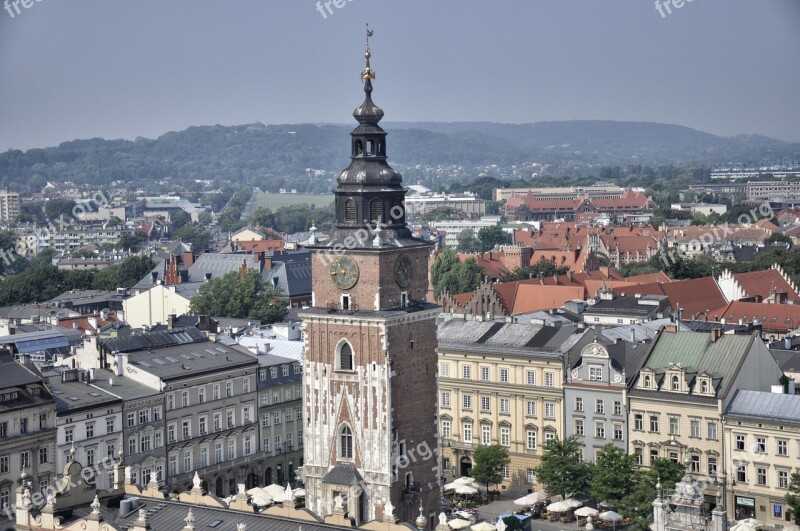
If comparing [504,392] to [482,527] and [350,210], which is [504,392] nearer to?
[482,527]

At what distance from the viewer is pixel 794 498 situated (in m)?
67.2

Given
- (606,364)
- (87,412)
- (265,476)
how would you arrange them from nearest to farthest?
(87,412) < (606,364) < (265,476)

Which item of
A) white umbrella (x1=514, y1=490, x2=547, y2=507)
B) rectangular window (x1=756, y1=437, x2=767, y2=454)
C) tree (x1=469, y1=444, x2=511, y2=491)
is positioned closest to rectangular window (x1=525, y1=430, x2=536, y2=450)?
tree (x1=469, y1=444, x2=511, y2=491)

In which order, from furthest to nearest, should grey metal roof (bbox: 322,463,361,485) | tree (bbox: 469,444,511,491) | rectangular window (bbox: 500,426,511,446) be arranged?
rectangular window (bbox: 500,426,511,446), tree (bbox: 469,444,511,491), grey metal roof (bbox: 322,463,361,485)

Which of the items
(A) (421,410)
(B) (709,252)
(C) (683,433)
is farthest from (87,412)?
(B) (709,252)

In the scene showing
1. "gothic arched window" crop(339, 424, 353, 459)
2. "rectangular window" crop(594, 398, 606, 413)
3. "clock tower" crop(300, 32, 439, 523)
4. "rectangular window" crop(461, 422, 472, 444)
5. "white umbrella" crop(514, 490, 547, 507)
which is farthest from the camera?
"rectangular window" crop(461, 422, 472, 444)

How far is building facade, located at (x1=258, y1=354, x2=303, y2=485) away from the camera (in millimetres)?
86312

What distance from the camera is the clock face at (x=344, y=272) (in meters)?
60.4

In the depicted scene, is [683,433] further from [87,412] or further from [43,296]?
[43,296]

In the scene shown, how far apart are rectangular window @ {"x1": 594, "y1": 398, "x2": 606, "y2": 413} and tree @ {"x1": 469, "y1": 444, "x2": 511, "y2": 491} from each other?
6023mm

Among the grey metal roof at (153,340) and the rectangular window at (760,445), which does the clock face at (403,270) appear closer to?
the rectangular window at (760,445)

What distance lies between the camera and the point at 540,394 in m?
82.9

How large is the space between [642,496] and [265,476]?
85.5ft

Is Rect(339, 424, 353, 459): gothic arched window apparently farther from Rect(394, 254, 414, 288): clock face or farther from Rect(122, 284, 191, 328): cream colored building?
Rect(122, 284, 191, 328): cream colored building
